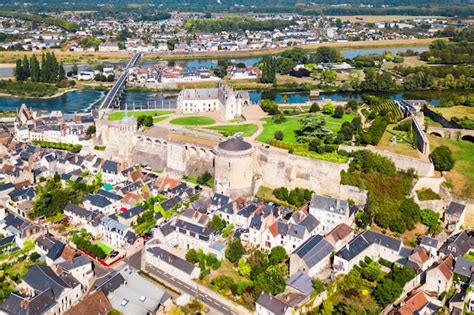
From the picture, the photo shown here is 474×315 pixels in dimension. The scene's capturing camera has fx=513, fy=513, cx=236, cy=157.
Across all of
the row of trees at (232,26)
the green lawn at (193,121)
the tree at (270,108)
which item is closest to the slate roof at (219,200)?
the green lawn at (193,121)

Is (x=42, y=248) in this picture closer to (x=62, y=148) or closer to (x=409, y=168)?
(x=62, y=148)

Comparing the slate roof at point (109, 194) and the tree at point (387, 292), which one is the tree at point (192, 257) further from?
the tree at point (387, 292)

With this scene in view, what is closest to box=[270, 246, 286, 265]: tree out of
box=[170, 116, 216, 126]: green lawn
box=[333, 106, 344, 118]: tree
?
box=[170, 116, 216, 126]: green lawn

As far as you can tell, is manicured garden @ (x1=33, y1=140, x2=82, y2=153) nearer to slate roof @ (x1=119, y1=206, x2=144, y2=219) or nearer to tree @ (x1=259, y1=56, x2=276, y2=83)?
slate roof @ (x1=119, y1=206, x2=144, y2=219)

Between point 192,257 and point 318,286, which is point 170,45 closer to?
point 192,257

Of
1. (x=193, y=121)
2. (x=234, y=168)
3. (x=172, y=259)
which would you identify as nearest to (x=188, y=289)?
(x=172, y=259)

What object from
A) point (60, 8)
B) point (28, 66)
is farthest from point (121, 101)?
point (60, 8)
